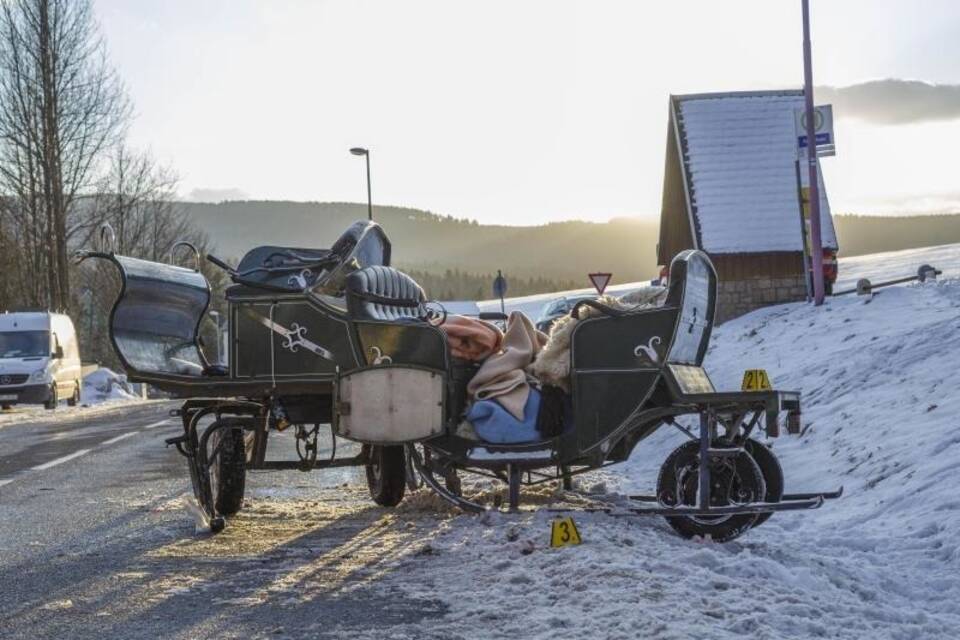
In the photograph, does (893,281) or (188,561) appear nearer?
(188,561)

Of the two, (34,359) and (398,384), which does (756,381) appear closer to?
(398,384)

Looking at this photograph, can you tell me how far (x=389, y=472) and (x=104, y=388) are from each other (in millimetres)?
42513

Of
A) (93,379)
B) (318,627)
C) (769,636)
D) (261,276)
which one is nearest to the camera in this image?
(769,636)

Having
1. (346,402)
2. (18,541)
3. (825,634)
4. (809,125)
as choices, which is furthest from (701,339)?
(809,125)

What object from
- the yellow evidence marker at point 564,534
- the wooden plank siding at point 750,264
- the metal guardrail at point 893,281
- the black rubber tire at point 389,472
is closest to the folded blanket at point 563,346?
the yellow evidence marker at point 564,534

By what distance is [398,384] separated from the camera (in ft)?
27.0

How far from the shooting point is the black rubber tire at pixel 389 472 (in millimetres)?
9828

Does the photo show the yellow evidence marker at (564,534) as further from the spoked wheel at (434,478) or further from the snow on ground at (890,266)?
the snow on ground at (890,266)

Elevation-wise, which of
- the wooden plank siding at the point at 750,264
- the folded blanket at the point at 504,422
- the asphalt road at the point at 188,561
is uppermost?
the wooden plank siding at the point at 750,264

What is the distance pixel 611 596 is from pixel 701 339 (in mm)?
2610

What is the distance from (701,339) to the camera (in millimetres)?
8062

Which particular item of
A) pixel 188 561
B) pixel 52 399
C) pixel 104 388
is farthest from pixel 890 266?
pixel 188 561

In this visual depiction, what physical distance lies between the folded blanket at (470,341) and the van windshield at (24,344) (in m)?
27.4

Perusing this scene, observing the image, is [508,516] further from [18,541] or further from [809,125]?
[809,125]
